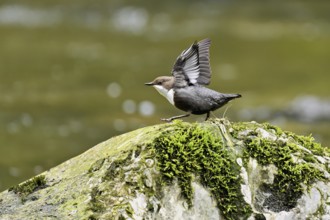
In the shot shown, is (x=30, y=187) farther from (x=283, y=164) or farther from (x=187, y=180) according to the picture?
(x=283, y=164)

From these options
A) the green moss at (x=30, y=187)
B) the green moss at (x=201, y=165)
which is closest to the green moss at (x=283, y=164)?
the green moss at (x=201, y=165)

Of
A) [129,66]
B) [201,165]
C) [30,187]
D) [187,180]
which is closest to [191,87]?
[201,165]

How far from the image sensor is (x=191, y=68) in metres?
6.55

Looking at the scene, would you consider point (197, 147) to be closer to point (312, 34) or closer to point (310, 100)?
point (310, 100)

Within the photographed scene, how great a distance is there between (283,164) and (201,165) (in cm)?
70

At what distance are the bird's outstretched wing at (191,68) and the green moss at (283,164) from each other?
0.59 m

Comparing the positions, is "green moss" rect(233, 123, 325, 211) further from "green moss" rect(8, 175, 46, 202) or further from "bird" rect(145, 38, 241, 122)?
"green moss" rect(8, 175, 46, 202)

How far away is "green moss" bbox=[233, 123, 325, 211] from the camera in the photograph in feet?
19.7

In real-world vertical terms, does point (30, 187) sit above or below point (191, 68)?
below

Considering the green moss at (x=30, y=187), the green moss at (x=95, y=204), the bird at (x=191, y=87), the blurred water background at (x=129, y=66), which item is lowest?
the green moss at (x=95, y=204)

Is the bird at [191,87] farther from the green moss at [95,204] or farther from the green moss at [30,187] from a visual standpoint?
the green moss at [30,187]

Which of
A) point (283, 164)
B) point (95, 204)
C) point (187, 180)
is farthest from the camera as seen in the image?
point (283, 164)

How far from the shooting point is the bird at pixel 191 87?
6.40m

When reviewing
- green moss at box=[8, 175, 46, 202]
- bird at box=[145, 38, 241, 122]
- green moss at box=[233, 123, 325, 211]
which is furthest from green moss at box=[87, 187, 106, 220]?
green moss at box=[233, 123, 325, 211]
